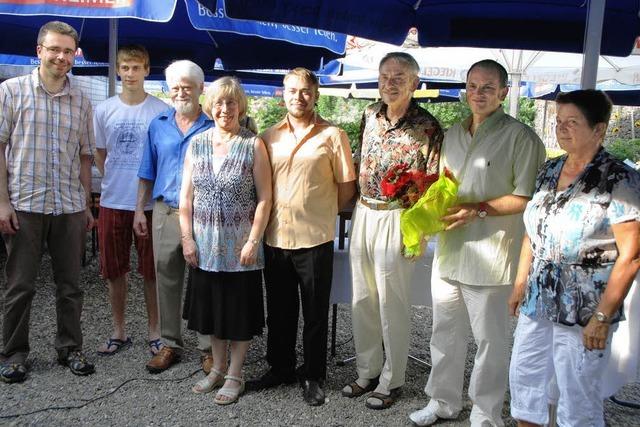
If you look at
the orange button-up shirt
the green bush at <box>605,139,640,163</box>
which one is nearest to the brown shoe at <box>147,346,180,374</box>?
the orange button-up shirt

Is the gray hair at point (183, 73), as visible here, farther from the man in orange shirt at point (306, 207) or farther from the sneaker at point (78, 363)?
the sneaker at point (78, 363)

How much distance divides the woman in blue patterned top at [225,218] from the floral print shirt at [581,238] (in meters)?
1.60

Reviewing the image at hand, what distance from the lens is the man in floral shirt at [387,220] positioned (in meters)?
3.60

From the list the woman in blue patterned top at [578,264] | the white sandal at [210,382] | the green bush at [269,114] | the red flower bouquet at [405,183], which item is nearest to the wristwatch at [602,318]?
the woman in blue patterned top at [578,264]

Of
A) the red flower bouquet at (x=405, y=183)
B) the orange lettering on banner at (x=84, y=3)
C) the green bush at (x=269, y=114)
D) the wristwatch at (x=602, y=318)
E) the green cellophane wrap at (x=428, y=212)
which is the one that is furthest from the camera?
the green bush at (x=269, y=114)

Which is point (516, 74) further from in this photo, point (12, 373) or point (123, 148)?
point (12, 373)

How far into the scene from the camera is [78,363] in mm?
4082

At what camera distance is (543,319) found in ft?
9.02

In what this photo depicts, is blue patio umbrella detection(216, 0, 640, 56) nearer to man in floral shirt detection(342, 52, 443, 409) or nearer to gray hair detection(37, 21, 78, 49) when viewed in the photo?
man in floral shirt detection(342, 52, 443, 409)

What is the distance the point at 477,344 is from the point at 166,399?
1875 millimetres

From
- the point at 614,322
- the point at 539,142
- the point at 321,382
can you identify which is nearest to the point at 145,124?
the point at 321,382

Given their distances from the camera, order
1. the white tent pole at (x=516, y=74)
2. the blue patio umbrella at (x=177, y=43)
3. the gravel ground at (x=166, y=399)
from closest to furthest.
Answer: the gravel ground at (x=166, y=399)
the blue patio umbrella at (x=177, y=43)
the white tent pole at (x=516, y=74)

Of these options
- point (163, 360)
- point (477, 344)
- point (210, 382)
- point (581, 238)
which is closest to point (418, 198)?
point (477, 344)

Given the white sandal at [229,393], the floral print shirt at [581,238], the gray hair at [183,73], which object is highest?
the gray hair at [183,73]
